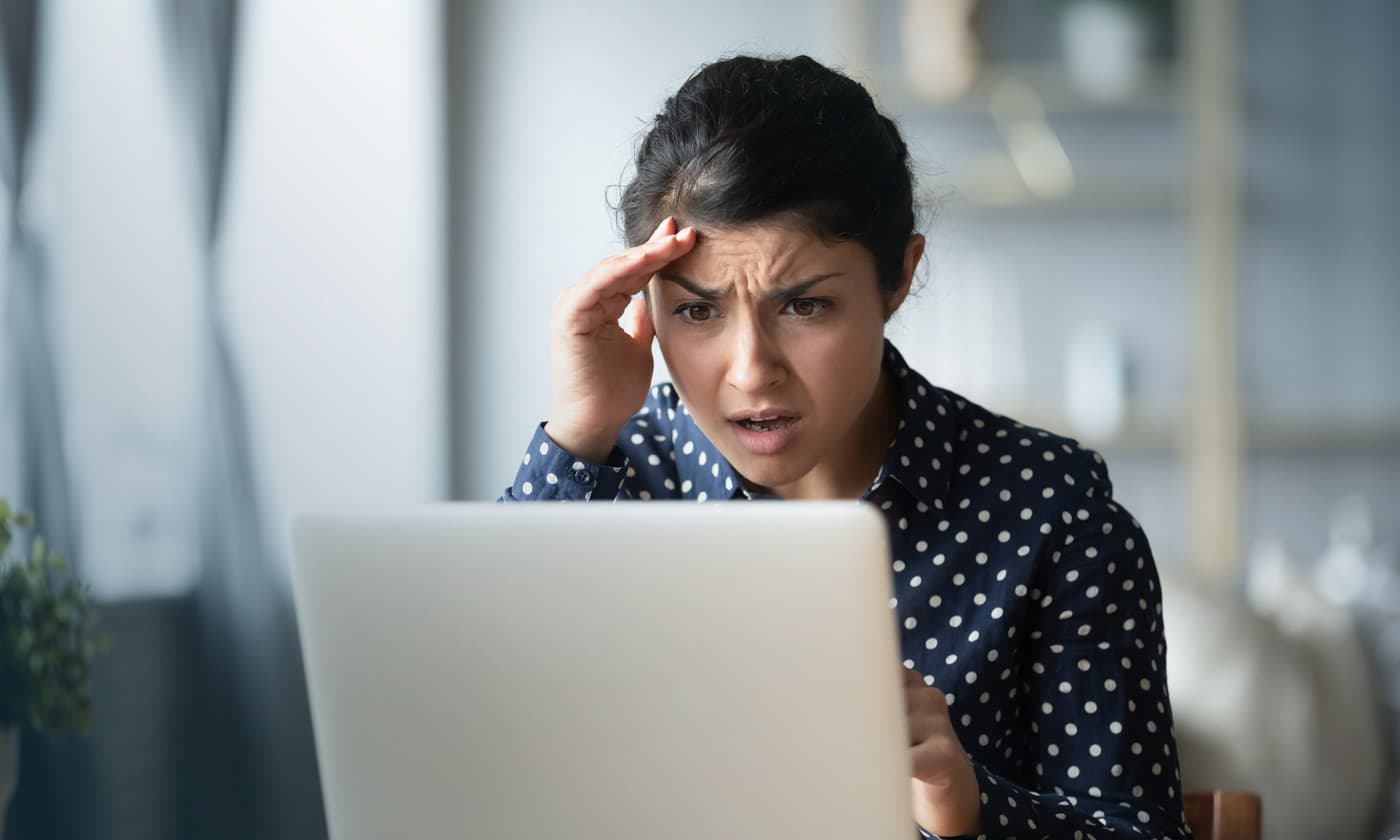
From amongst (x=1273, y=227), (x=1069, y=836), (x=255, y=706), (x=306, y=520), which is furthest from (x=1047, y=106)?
(x=306, y=520)

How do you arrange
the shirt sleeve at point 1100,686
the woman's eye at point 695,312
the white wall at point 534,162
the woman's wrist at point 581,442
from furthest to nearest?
the white wall at point 534,162, the woman's wrist at point 581,442, the woman's eye at point 695,312, the shirt sleeve at point 1100,686

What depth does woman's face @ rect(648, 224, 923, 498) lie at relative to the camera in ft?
3.92


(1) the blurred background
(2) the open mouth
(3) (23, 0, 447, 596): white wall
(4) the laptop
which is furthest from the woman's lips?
(1) the blurred background

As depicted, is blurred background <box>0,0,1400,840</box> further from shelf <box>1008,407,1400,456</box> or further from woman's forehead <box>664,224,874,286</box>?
woman's forehead <box>664,224,874,286</box>

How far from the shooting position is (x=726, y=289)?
1206 mm

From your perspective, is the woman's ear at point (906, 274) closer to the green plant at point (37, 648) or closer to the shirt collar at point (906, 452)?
the shirt collar at point (906, 452)

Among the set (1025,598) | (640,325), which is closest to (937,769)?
(1025,598)

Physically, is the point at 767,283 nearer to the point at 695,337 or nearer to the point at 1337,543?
the point at 695,337

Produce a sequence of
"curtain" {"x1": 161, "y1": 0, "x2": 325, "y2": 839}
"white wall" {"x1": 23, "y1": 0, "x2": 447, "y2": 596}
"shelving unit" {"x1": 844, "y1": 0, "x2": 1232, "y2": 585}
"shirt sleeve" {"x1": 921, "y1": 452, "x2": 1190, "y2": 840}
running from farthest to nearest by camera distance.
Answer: "shelving unit" {"x1": 844, "y1": 0, "x2": 1232, "y2": 585}, "curtain" {"x1": 161, "y1": 0, "x2": 325, "y2": 839}, "white wall" {"x1": 23, "y1": 0, "x2": 447, "y2": 596}, "shirt sleeve" {"x1": 921, "y1": 452, "x2": 1190, "y2": 840}

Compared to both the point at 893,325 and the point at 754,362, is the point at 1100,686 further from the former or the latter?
the point at 893,325

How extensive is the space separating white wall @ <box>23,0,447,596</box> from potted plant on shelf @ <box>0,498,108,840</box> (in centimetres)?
30

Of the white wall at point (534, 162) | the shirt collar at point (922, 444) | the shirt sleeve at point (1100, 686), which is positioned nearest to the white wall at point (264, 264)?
the white wall at point (534, 162)

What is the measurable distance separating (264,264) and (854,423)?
4.10 feet

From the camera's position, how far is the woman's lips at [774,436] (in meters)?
1.22
